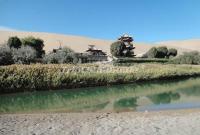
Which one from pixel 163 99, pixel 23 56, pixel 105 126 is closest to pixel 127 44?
pixel 23 56

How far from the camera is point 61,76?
42.8 m

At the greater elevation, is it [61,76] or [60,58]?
[60,58]

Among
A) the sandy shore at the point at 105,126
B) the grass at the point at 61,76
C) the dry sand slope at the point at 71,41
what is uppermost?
the dry sand slope at the point at 71,41

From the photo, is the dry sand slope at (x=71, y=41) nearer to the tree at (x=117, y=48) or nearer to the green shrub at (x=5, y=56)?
the tree at (x=117, y=48)

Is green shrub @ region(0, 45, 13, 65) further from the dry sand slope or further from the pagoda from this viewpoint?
the dry sand slope

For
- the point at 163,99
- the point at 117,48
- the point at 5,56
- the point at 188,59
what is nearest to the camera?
the point at 163,99

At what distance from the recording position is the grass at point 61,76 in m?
39.7

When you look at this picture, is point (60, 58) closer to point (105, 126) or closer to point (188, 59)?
point (188, 59)

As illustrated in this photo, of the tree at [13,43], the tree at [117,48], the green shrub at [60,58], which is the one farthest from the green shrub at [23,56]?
the tree at [117,48]

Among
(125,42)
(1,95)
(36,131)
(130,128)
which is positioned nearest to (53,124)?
(36,131)

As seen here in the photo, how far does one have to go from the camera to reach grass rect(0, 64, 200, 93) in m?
39.7

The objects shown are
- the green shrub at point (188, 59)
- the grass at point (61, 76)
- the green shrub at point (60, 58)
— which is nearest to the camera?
the grass at point (61, 76)

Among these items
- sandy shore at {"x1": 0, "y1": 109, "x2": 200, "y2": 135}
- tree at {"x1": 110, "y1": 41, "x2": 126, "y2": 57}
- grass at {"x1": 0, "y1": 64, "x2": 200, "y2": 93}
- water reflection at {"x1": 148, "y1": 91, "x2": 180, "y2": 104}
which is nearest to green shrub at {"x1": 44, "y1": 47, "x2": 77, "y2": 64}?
grass at {"x1": 0, "y1": 64, "x2": 200, "y2": 93}

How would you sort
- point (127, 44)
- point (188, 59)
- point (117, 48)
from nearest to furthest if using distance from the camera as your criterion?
point (188, 59) → point (117, 48) → point (127, 44)
